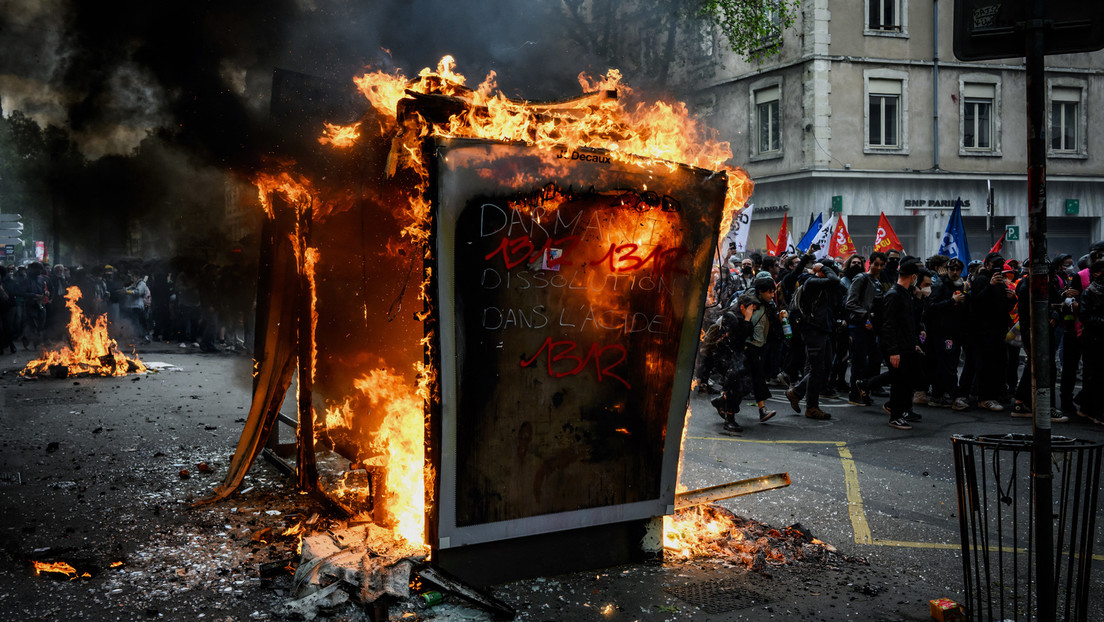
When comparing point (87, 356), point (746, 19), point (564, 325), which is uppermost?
point (746, 19)

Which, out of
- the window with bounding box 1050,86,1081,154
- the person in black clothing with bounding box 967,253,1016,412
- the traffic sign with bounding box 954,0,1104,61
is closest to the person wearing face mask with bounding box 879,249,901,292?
the person in black clothing with bounding box 967,253,1016,412

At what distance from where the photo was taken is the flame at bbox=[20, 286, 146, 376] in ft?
43.5

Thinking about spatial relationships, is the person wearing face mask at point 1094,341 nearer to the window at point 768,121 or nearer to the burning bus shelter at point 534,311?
the burning bus shelter at point 534,311

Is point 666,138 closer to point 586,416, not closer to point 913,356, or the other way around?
point 586,416

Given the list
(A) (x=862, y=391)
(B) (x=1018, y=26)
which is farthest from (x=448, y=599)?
(A) (x=862, y=391)

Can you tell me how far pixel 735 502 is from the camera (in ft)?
18.4

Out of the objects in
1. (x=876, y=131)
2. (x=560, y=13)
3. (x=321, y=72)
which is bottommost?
(x=321, y=72)

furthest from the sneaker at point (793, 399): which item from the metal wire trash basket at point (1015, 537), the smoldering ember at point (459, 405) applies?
the metal wire trash basket at point (1015, 537)

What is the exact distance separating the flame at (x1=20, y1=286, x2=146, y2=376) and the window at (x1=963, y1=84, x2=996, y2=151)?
2387 cm

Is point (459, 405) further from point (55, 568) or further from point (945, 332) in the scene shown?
point (945, 332)

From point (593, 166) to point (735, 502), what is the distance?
2942 mm

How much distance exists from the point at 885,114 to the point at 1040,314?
76.1ft

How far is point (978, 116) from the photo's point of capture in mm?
24375

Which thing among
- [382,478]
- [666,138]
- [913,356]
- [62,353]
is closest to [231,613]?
[382,478]
